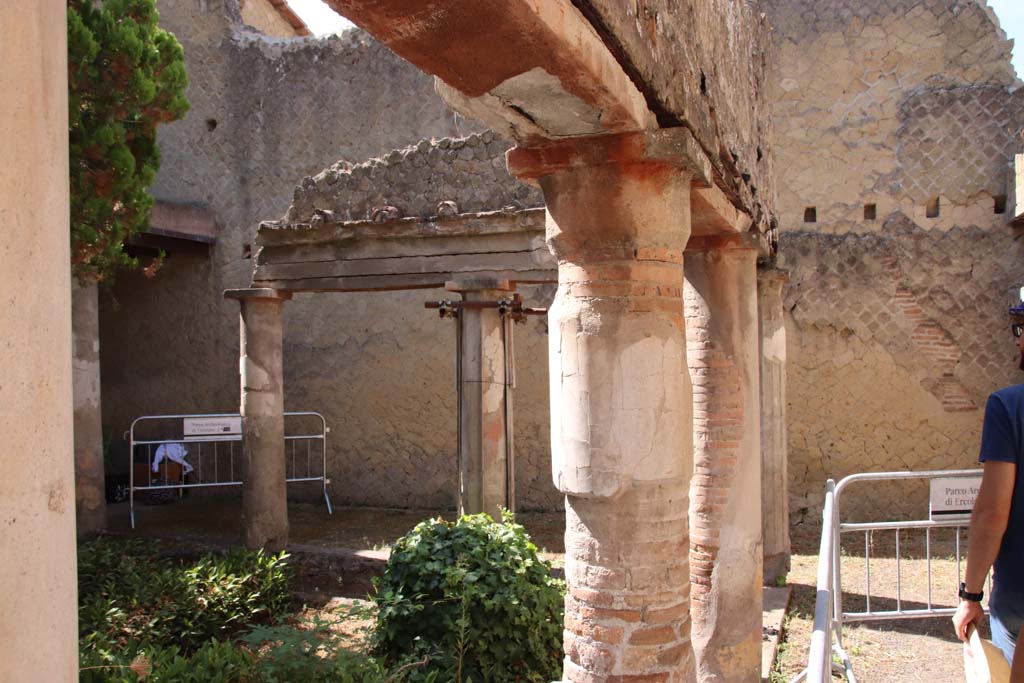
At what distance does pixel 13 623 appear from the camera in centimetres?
99

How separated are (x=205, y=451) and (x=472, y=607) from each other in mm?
8222

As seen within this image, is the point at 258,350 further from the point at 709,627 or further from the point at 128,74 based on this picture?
the point at 709,627

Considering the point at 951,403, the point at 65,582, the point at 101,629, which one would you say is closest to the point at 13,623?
the point at 65,582

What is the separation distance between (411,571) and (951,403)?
243 inches

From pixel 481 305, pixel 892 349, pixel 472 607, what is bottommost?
pixel 472 607

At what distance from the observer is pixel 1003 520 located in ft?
9.36

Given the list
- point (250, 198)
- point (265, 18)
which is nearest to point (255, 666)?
point (250, 198)

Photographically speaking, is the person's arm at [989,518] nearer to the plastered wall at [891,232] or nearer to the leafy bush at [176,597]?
the leafy bush at [176,597]

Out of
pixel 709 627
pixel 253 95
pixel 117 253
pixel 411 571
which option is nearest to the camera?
pixel 709 627

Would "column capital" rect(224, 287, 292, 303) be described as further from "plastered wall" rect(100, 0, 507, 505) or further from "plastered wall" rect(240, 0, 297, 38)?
"plastered wall" rect(240, 0, 297, 38)

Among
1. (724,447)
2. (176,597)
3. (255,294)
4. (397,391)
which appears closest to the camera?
(724,447)

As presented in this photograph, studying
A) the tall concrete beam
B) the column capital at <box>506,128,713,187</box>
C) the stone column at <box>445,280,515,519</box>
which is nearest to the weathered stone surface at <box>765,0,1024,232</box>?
the stone column at <box>445,280,515,519</box>

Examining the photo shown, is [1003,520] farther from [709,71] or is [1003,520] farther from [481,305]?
[481,305]

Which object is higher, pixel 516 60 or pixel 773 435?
pixel 516 60
